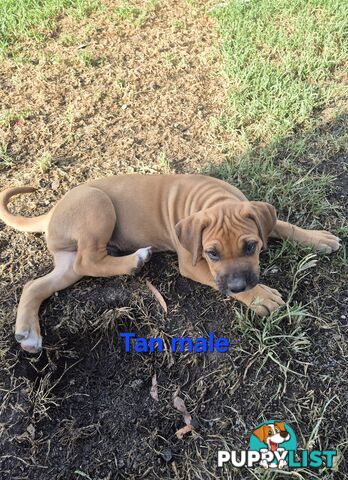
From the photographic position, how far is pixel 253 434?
2932mm

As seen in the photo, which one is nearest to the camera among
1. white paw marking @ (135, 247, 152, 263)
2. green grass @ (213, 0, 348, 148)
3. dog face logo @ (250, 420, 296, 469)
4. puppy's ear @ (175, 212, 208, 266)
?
dog face logo @ (250, 420, 296, 469)

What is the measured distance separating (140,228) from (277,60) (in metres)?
3.08

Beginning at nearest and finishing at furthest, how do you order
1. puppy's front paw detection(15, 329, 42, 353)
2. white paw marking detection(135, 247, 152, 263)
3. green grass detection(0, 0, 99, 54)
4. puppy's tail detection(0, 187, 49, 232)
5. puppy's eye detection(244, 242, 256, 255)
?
1. puppy's eye detection(244, 242, 256, 255)
2. puppy's front paw detection(15, 329, 42, 353)
3. white paw marking detection(135, 247, 152, 263)
4. puppy's tail detection(0, 187, 49, 232)
5. green grass detection(0, 0, 99, 54)

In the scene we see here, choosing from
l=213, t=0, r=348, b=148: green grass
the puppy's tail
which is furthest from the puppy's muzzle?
l=213, t=0, r=348, b=148: green grass

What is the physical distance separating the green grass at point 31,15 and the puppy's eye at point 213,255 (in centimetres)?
461

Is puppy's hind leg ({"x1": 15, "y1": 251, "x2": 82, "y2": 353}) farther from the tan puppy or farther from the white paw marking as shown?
the white paw marking

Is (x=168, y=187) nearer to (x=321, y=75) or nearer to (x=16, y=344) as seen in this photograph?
(x=16, y=344)

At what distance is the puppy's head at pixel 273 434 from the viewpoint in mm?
2879

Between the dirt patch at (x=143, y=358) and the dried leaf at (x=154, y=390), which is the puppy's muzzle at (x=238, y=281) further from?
the dried leaf at (x=154, y=390)

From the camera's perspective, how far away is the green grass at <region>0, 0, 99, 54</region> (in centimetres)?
628

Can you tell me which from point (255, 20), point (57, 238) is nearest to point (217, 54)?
point (255, 20)

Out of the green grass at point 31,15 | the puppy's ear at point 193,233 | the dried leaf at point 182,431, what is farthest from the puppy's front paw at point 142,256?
the green grass at point 31,15

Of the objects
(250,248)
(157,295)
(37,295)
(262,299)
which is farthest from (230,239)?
(37,295)

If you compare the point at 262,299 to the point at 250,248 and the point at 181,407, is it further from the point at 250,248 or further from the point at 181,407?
the point at 181,407
